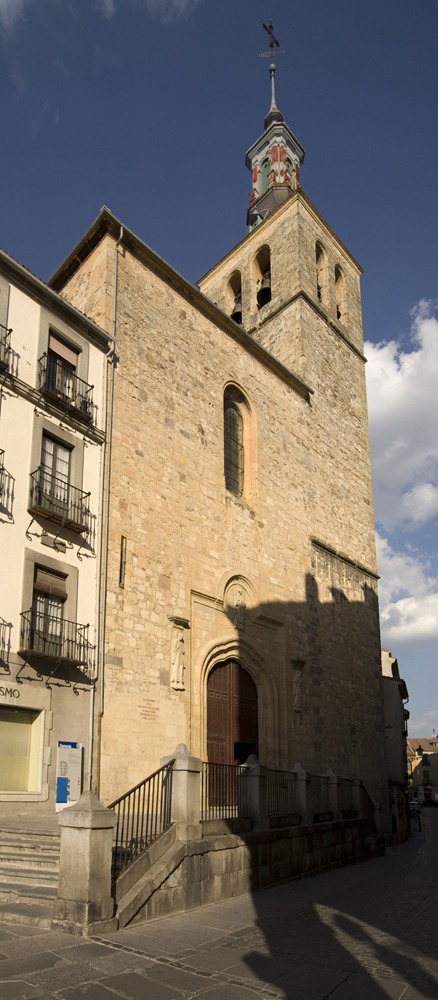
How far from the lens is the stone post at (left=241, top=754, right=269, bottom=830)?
11.1m

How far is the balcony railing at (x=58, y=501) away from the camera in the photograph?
12.2 m

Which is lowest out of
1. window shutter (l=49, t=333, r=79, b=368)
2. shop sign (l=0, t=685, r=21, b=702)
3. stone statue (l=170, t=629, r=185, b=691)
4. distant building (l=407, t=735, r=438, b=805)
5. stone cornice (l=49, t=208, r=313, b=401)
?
distant building (l=407, t=735, r=438, b=805)

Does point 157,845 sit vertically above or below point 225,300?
below

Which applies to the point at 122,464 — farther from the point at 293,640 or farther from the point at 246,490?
the point at 293,640

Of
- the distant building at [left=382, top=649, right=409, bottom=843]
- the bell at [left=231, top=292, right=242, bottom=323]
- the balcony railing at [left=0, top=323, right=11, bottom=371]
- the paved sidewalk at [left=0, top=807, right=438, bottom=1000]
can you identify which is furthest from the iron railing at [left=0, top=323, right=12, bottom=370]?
the distant building at [left=382, top=649, right=409, bottom=843]

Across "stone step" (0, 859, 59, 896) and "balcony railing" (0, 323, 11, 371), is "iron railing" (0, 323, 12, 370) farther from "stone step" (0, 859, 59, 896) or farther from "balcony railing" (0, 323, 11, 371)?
"stone step" (0, 859, 59, 896)

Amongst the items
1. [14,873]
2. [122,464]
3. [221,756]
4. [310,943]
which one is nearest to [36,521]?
[122,464]

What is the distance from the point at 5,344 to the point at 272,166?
26.6 m

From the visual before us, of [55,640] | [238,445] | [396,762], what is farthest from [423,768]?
[55,640]

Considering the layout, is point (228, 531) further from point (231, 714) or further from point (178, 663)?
point (231, 714)

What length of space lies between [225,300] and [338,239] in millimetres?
4952

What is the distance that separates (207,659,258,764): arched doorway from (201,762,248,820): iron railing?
11.9ft

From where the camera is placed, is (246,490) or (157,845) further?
(246,490)

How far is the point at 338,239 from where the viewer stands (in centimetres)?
2808
